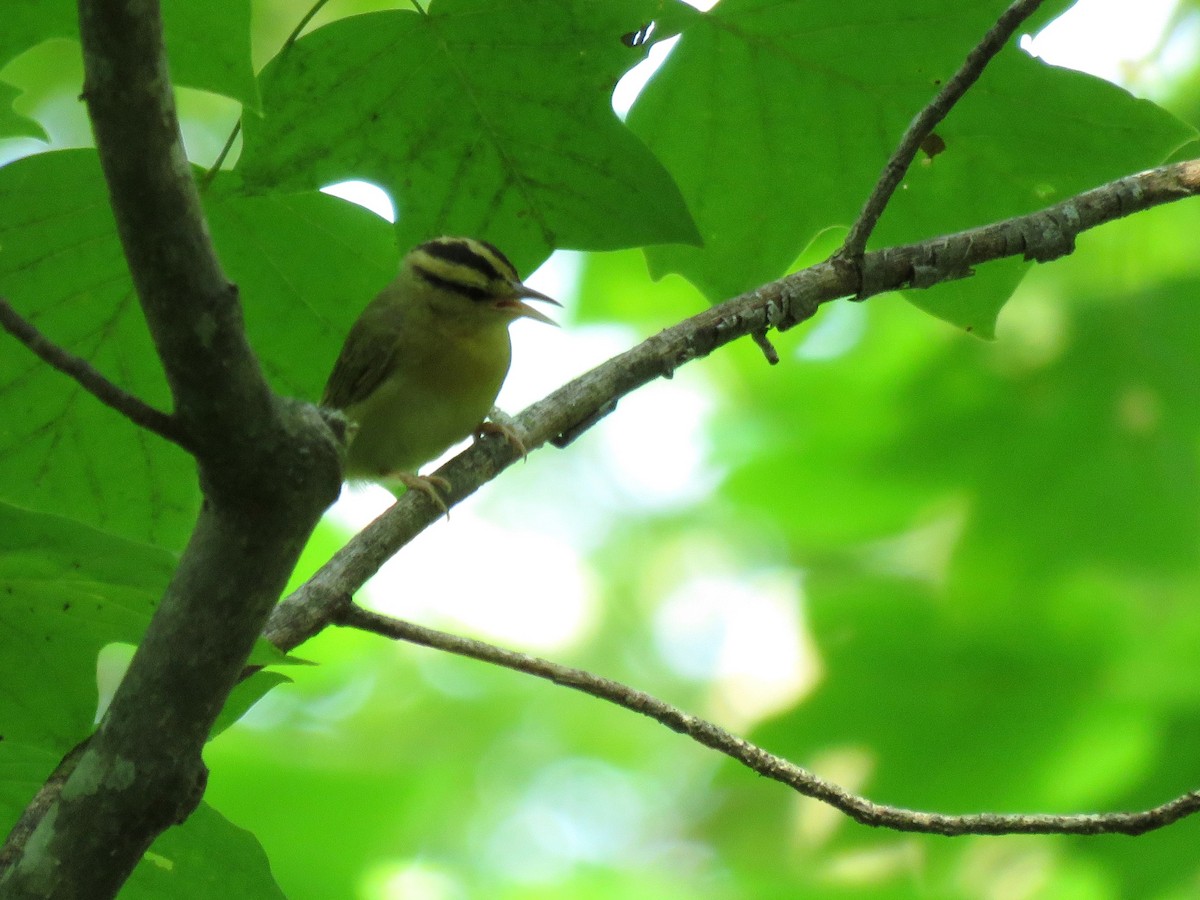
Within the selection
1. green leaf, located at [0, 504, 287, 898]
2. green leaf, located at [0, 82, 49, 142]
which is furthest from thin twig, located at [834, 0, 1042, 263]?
green leaf, located at [0, 82, 49, 142]

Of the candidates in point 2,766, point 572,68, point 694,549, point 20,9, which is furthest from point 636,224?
point 694,549

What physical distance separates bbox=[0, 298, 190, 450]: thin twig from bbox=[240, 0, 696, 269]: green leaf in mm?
1157

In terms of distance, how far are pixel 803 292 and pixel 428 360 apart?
2.27 m

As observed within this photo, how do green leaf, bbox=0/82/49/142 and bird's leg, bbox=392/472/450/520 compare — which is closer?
bird's leg, bbox=392/472/450/520

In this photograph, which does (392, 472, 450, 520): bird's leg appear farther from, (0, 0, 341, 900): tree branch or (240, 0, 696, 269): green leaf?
(0, 0, 341, 900): tree branch

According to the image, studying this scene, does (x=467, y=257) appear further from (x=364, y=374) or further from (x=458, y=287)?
(x=364, y=374)

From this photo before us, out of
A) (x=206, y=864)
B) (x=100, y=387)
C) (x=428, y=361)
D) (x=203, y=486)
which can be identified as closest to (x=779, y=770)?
(x=206, y=864)

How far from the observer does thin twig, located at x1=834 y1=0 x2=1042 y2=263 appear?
267cm

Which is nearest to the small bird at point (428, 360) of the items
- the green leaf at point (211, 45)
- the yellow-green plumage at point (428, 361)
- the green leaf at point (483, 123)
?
the yellow-green plumage at point (428, 361)

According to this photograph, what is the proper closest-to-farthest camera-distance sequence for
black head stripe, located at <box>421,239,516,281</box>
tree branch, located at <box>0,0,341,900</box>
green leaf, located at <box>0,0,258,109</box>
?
tree branch, located at <box>0,0,341,900</box>, green leaf, located at <box>0,0,258,109</box>, black head stripe, located at <box>421,239,516,281</box>

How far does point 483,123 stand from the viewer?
3.08 m

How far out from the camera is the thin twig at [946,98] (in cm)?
267

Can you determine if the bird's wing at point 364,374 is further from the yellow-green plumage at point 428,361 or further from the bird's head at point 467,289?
the bird's head at point 467,289

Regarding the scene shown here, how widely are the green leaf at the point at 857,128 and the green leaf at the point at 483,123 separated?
44 centimetres
